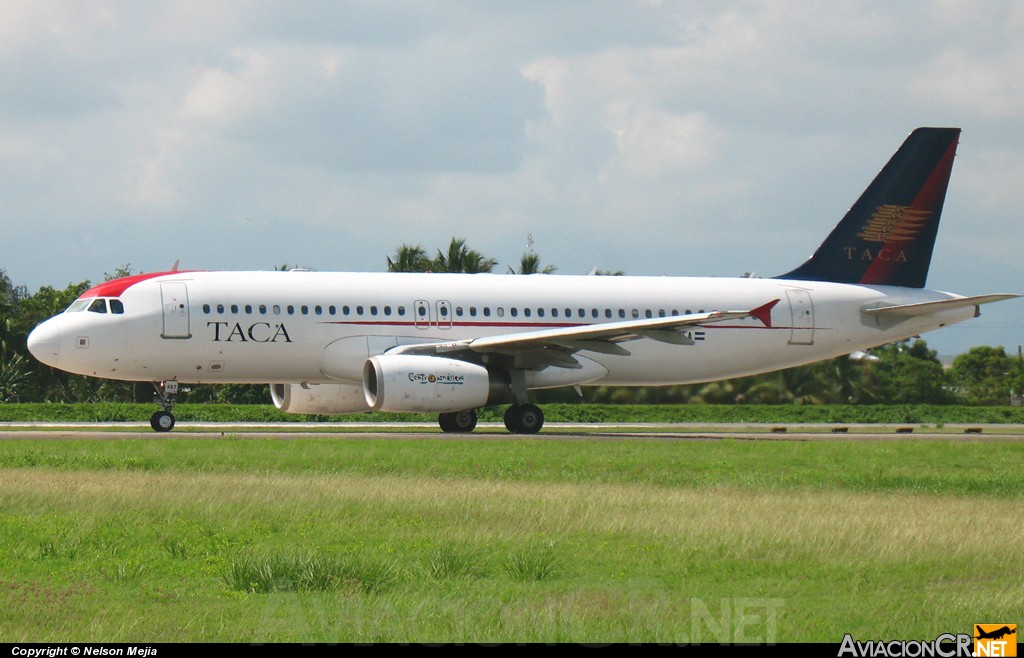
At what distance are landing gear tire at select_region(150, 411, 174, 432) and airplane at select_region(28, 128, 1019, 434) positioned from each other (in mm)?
32

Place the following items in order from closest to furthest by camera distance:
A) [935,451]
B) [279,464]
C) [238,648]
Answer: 1. [238,648]
2. [279,464]
3. [935,451]

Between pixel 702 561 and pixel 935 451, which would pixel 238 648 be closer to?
pixel 702 561

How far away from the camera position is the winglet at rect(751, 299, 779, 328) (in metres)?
31.2

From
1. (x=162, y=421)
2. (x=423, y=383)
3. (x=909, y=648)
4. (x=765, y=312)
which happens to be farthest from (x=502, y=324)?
(x=909, y=648)

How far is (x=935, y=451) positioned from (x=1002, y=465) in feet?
10.3

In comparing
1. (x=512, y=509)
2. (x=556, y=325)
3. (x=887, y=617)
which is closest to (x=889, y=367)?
(x=556, y=325)

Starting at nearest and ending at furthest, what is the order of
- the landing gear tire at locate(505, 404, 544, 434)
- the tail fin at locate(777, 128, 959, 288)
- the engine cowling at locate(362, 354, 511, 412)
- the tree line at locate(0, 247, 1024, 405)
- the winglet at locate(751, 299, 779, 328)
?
1. the engine cowling at locate(362, 354, 511, 412)
2. the winglet at locate(751, 299, 779, 328)
3. the landing gear tire at locate(505, 404, 544, 434)
4. the tail fin at locate(777, 128, 959, 288)
5. the tree line at locate(0, 247, 1024, 405)

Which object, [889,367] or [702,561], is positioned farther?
[889,367]

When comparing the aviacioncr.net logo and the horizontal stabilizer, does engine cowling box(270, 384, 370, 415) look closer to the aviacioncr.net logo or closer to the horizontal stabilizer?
the horizontal stabilizer

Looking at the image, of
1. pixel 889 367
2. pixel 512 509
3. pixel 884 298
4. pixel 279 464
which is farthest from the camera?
pixel 889 367

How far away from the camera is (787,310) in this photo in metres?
35.3

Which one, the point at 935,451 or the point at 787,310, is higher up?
the point at 787,310

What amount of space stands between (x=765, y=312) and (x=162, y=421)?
1412 centimetres

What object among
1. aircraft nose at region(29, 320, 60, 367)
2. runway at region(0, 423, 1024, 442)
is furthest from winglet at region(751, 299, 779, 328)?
aircraft nose at region(29, 320, 60, 367)
